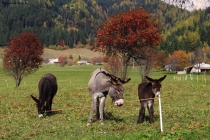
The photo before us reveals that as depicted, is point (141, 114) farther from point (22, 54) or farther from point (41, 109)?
point (22, 54)

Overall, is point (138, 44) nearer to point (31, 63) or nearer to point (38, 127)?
point (38, 127)

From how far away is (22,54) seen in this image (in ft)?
157

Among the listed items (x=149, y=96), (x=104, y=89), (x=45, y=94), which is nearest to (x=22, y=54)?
(x=45, y=94)

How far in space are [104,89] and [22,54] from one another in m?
37.4

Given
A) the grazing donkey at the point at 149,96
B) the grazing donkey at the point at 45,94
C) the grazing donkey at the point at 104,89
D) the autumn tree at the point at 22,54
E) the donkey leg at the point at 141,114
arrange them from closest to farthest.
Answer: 1. the grazing donkey at the point at 149,96
2. the grazing donkey at the point at 104,89
3. the donkey leg at the point at 141,114
4. the grazing donkey at the point at 45,94
5. the autumn tree at the point at 22,54

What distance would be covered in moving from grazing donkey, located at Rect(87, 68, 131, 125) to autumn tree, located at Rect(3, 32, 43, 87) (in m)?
36.7

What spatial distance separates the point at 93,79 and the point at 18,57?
37883mm

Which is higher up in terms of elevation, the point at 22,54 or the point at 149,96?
the point at 22,54

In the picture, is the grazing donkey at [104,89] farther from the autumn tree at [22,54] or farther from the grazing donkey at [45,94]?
the autumn tree at [22,54]

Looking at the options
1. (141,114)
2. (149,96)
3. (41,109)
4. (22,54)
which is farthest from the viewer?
(22,54)

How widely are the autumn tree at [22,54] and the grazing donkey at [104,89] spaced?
36697 mm

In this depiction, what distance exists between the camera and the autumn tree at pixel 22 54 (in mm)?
48709

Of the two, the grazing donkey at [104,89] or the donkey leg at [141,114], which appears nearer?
the grazing donkey at [104,89]

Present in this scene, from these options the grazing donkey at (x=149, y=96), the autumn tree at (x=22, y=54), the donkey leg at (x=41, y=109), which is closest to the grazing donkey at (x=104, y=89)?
the grazing donkey at (x=149, y=96)
